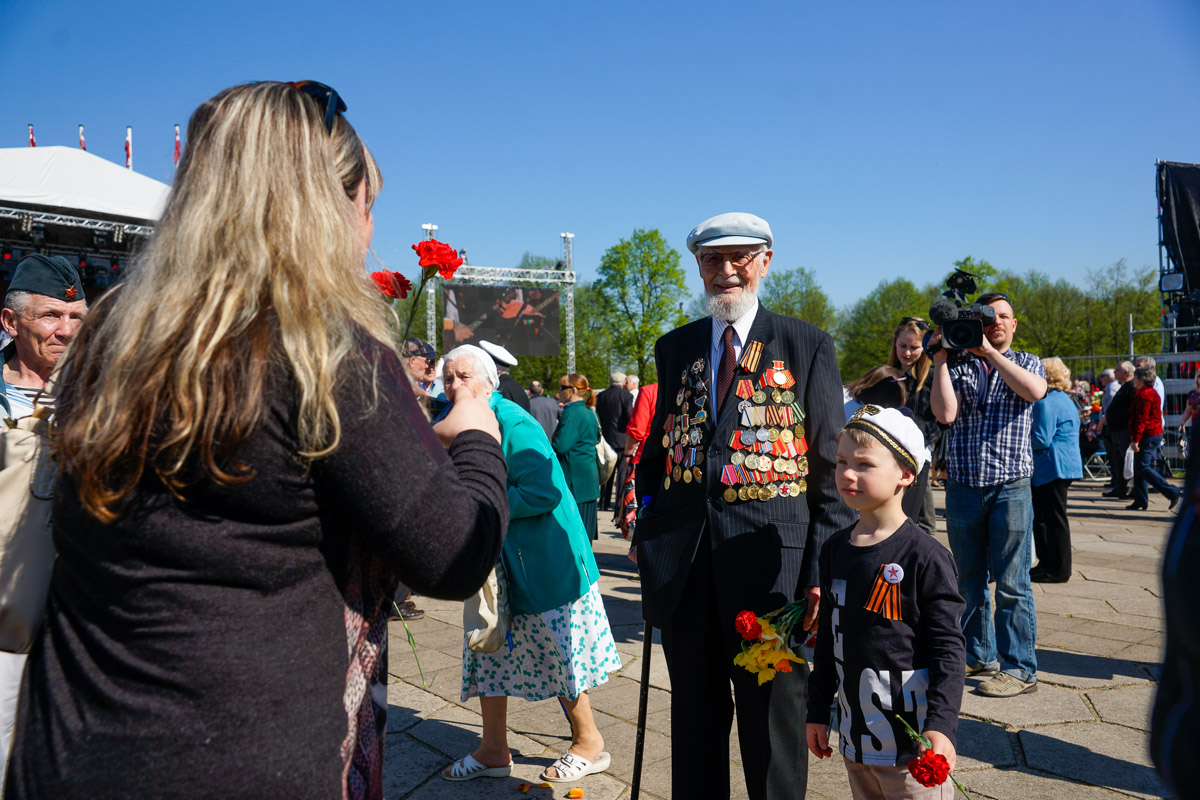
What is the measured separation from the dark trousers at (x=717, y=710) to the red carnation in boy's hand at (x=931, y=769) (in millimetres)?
584

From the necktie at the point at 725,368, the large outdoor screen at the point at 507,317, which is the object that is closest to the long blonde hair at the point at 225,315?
the necktie at the point at 725,368

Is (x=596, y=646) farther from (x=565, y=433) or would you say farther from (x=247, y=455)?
(x=565, y=433)

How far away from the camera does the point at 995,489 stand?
4105mm

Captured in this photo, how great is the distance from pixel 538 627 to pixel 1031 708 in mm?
2378

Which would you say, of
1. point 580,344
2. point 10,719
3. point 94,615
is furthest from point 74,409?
point 580,344

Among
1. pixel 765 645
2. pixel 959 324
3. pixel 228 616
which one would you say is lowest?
pixel 765 645

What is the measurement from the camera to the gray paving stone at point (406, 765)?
10.7 ft

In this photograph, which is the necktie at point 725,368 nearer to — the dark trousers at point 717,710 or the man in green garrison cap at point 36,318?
the dark trousers at point 717,710

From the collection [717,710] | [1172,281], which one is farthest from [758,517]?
[1172,281]

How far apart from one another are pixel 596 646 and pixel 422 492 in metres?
2.52

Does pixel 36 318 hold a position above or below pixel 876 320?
below

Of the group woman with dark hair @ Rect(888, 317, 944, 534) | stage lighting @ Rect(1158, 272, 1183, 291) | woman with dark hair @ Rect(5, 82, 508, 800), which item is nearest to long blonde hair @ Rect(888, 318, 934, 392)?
woman with dark hair @ Rect(888, 317, 944, 534)

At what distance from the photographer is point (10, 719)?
2.24 m

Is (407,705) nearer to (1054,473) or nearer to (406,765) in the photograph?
(406,765)
